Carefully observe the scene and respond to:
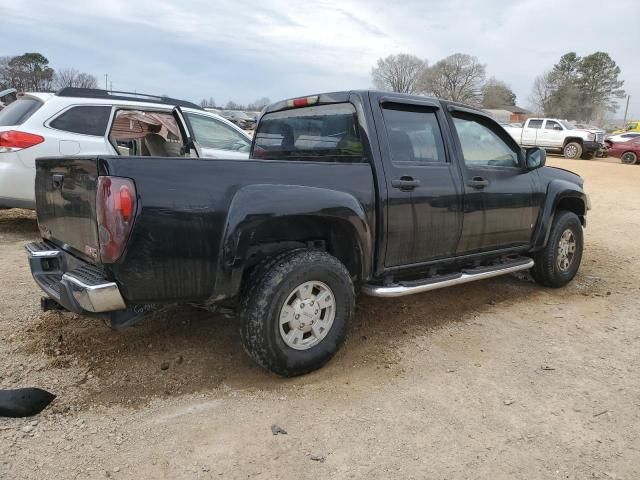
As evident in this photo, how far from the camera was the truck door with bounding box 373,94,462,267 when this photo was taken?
3541mm

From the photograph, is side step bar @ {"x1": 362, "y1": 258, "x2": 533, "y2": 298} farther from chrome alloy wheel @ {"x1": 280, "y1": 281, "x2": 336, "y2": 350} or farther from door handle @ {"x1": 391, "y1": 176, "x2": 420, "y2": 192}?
door handle @ {"x1": 391, "y1": 176, "x2": 420, "y2": 192}

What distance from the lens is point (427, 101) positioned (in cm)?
400

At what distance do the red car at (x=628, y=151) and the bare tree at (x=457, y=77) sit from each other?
5280cm

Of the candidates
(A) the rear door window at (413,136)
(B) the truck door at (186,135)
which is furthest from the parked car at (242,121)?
(A) the rear door window at (413,136)

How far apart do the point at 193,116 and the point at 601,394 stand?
5.71 m

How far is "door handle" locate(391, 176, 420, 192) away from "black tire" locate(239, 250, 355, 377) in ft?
2.49

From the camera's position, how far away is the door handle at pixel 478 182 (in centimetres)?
405

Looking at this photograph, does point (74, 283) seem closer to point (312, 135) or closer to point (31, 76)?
point (312, 135)

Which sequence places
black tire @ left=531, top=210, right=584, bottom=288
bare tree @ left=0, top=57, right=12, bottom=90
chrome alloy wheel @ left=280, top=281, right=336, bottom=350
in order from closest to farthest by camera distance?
chrome alloy wheel @ left=280, top=281, right=336, bottom=350, black tire @ left=531, top=210, right=584, bottom=288, bare tree @ left=0, top=57, right=12, bottom=90

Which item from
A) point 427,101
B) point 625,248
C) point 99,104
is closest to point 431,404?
point 427,101

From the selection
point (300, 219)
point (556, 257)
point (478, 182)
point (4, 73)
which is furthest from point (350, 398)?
point (4, 73)

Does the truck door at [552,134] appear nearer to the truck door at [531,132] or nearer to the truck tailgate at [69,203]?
the truck door at [531,132]

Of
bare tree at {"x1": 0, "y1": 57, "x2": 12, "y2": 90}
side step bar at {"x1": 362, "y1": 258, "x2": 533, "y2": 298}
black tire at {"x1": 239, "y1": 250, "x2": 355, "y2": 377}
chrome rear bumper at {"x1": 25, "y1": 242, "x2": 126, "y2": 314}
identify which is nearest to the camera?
chrome rear bumper at {"x1": 25, "y1": 242, "x2": 126, "y2": 314}

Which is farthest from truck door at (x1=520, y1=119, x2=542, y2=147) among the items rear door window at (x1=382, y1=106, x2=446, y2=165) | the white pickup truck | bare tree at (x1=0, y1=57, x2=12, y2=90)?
bare tree at (x1=0, y1=57, x2=12, y2=90)
